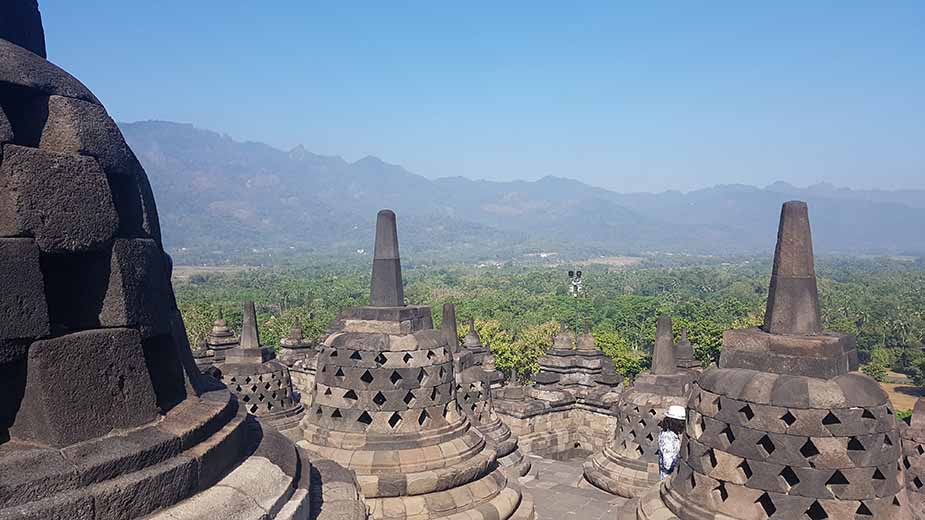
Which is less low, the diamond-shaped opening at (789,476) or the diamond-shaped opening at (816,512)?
the diamond-shaped opening at (789,476)

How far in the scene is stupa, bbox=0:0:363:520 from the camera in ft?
9.39

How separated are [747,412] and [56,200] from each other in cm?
449

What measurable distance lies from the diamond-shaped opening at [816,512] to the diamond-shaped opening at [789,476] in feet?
0.56

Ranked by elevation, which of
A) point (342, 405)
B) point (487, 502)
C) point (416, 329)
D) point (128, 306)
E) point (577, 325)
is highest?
point (128, 306)

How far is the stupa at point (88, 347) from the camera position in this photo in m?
2.86

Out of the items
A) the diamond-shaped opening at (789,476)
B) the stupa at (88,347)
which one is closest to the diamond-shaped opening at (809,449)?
the diamond-shaped opening at (789,476)

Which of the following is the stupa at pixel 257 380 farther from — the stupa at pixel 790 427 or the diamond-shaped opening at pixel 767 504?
the diamond-shaped opening at pixel 767 504

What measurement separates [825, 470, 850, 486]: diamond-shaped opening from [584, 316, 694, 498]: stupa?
509 cm

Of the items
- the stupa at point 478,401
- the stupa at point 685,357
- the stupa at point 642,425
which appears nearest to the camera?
the stupa at point 642,425

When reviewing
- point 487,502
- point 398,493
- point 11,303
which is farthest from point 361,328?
point 11,303

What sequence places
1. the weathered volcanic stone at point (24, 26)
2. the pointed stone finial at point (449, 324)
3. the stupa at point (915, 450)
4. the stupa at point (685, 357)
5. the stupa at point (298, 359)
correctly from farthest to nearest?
the stupa at point (298, 359) < the stupa at point (685, 357) < the pointed stone finial at point (449, 324) < the stupa at point (915, 450) < the weathered volcanic stone at point (24, 26)

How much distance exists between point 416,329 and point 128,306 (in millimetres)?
4283

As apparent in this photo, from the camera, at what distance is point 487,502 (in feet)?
23.8

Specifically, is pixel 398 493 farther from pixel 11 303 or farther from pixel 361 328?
pixel 11 303
